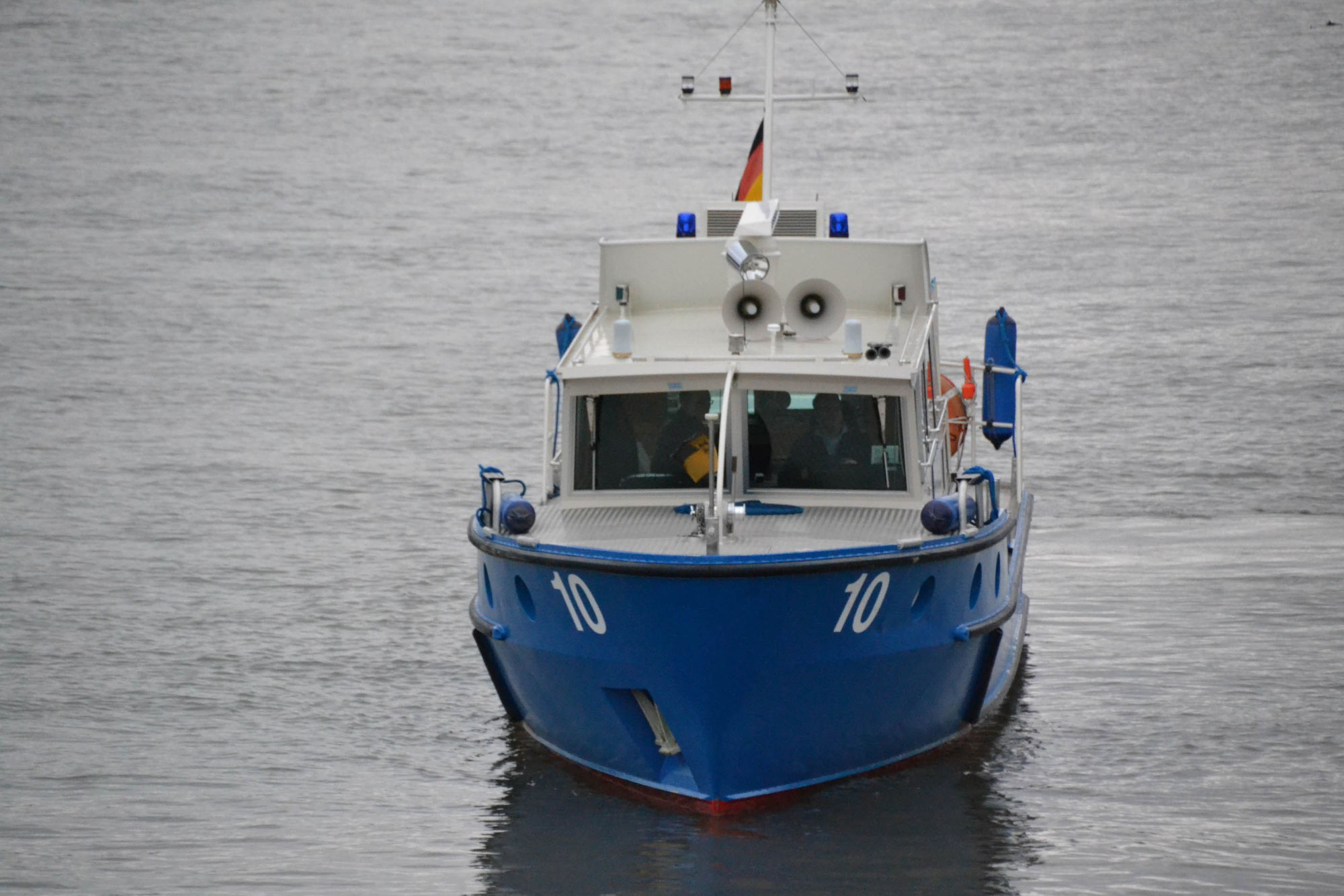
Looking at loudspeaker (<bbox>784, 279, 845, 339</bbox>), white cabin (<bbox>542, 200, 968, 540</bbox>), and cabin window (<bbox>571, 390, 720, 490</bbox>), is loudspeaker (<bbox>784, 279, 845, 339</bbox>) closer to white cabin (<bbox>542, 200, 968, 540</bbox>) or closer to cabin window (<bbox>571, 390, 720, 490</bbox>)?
white cabin (<bbox>542, 200, 968, 540</bbox>)

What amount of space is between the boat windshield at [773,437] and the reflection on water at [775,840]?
2043 mm

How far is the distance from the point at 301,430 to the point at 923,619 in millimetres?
16175

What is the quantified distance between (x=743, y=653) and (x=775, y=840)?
136 cm

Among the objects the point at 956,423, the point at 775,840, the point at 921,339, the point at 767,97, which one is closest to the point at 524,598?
the point at 775,840

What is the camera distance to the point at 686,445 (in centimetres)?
1381

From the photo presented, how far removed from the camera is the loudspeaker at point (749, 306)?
1403 cm

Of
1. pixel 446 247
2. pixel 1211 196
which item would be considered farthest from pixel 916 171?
pixel 446 247

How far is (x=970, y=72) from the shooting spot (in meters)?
73.4

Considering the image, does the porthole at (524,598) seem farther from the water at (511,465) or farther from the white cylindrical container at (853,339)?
the white cylindrical container at (853,339)

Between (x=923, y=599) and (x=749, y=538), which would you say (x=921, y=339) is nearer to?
(x=923, y=599)

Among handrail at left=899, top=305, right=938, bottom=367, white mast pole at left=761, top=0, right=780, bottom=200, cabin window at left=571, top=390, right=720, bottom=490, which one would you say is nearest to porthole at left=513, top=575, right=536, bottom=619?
cabin window at left=571, top=390, right=720, bottom=490

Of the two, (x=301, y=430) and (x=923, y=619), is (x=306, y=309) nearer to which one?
(x=301, y=430)

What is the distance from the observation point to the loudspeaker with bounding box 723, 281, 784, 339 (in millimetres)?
14031

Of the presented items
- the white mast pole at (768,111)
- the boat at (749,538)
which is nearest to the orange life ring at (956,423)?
the boat at (749,538)
